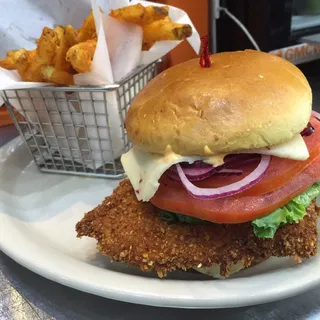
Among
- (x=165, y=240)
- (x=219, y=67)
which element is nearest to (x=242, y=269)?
(x=165, y=240)

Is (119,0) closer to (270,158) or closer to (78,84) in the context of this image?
(78,84)

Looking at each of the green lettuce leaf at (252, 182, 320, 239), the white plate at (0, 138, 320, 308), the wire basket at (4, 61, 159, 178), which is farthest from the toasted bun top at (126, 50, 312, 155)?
the wire basket at (4, 61, 159, 178)

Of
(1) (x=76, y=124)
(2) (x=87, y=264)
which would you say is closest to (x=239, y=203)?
(2) (x=87, y=264)

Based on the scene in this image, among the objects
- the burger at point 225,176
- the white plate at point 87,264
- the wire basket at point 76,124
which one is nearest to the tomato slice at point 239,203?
the burger at point 225,176

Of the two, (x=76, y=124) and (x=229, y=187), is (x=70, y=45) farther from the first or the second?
(x=229, y=187)

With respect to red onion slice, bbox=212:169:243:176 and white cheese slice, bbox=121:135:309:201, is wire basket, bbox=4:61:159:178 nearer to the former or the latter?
white cheese slice, bbox=121:135:309:201
